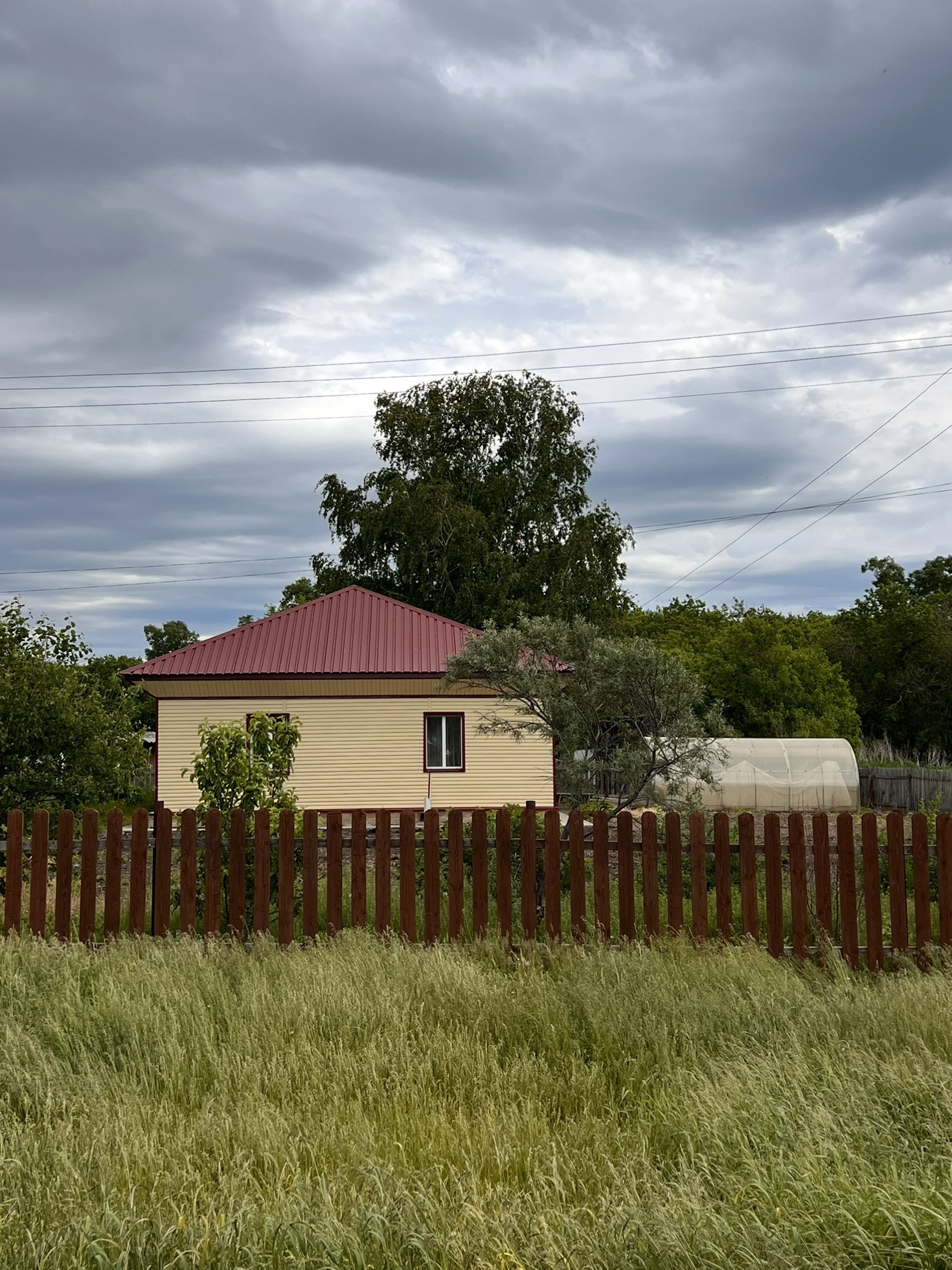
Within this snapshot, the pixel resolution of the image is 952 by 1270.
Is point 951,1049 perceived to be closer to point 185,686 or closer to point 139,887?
point 139,887

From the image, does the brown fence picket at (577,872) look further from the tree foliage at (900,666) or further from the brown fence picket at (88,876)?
the tree foliage at (900,666)

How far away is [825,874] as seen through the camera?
24.8ft

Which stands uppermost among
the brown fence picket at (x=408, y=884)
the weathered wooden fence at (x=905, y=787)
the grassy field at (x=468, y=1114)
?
the brown fence picket at (x=408, y=884)

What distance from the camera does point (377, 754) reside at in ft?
77.3

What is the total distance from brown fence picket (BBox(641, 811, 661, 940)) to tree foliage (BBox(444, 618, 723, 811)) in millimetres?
2331

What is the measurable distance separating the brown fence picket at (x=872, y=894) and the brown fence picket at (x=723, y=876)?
998mm

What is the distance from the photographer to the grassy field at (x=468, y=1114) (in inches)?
124

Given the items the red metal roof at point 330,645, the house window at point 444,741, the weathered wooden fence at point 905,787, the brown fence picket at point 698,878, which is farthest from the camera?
the weathered wooden fence at point 905,787

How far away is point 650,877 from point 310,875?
2565 millimetres

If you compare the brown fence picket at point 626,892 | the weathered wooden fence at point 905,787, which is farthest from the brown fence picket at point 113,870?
the weathered wooden fence at point 905,787

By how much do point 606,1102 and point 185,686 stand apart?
1994cm

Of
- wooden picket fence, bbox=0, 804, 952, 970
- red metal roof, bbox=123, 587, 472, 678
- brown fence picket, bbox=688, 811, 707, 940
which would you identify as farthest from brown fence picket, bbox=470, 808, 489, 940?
red metal roof, bbox=123, 587, 472, 678

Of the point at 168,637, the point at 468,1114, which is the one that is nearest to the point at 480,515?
the point at 468,1114

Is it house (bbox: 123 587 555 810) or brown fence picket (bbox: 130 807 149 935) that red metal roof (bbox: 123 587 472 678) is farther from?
brown fence picket (bbox: 130 807 149 935)
